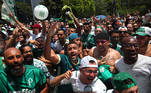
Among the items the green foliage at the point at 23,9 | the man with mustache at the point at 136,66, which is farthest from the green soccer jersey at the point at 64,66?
the green foliage at the point at 23,9

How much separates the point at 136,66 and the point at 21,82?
173cm

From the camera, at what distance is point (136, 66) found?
2568 millimetres

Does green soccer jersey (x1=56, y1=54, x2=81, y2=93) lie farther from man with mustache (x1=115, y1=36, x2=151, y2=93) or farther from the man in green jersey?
man with mustache (x1=115, y1=36, x2=151, y2=93)

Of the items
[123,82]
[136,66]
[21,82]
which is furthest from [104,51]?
[21,82]

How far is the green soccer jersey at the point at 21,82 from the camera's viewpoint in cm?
246

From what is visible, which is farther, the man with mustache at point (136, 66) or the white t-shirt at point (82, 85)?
the white t-shirt at point (82, 85)

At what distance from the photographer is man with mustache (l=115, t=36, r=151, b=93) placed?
2.52 metres

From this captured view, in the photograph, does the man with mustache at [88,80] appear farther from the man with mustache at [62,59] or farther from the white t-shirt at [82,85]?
the man with mustache at [62,59]

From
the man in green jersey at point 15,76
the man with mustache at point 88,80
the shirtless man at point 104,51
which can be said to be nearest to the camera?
the man in green jersey at point 15,76

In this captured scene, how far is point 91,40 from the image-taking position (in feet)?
17.5

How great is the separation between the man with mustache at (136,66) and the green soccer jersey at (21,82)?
1368 mm

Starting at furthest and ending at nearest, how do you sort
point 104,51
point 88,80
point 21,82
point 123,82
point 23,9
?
1. point 23,9
2. point 104,51
3. point 88,80
4. point 21,82
5. point 123,82

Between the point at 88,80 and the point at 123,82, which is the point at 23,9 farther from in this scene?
the point at 123,82

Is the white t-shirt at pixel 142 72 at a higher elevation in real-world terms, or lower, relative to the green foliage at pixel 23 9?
lower
